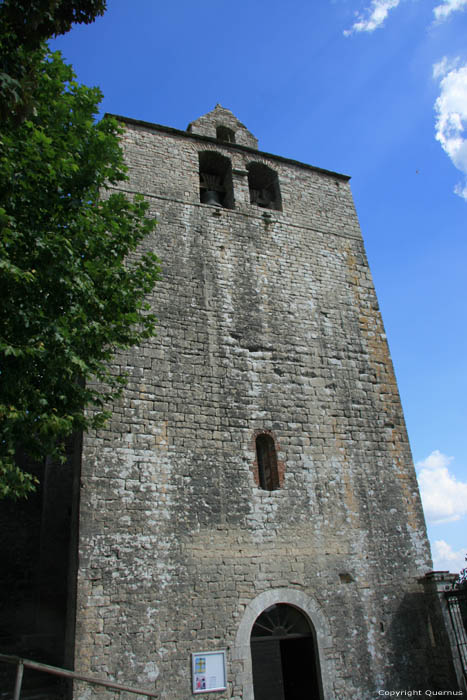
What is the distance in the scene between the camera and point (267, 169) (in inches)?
472

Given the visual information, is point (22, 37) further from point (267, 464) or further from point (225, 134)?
point (225, 134)

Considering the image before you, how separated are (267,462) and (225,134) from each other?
8264 millimetres

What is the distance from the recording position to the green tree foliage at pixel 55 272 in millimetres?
5363

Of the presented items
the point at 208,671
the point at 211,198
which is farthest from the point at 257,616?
the point at 211,198

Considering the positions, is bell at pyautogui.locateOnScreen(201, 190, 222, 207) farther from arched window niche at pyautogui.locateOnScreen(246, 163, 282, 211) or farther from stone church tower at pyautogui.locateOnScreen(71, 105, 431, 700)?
arched window niche at pyautogui.locateOnScreen(246, 163, 282, 211)

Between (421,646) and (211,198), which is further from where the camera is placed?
(211,198)

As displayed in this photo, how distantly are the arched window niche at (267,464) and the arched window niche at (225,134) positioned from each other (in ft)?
25.0

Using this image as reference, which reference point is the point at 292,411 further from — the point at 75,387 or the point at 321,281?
the point at 75,387

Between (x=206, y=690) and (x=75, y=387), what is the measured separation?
14.6 feet

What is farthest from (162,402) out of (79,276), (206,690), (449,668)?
(449,668)

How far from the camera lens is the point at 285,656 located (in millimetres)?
8031

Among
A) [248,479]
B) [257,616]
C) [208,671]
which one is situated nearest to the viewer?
[208,671]

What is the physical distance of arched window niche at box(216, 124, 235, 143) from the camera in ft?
40.4

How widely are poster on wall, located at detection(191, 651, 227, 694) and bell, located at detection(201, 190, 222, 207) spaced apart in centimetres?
824
